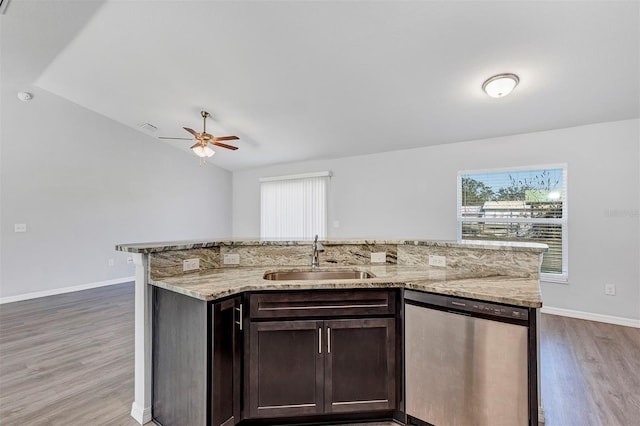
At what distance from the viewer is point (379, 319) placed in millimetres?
1756

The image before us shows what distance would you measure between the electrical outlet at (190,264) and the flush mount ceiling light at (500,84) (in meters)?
3.18

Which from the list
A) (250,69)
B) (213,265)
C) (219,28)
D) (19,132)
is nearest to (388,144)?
(250,69)

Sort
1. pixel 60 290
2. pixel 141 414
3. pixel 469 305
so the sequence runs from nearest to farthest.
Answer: pixel 469 305
pixel 141 414
pixel 60 290

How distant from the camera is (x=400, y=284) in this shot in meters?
1.75

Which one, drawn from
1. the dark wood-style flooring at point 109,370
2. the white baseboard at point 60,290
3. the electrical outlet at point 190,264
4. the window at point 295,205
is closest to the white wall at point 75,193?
the white baseboard at point 60,290

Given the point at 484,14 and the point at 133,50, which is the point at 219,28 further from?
the point at 484,14

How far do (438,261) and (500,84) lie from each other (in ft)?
6.54

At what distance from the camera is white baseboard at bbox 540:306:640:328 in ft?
11.4

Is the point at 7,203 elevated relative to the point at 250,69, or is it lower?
lower

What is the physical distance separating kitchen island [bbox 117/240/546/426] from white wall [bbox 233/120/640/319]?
2.62 metres

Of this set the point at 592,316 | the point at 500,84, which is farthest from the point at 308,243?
the point at 592,316

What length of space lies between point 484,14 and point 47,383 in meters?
4.42

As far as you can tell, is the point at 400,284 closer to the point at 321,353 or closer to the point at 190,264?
the point at 321,353

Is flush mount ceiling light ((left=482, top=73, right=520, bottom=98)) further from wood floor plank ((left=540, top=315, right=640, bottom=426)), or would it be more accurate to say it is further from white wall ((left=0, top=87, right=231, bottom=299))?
white wall ((left=0, top=87, right=231, bottom=299))
